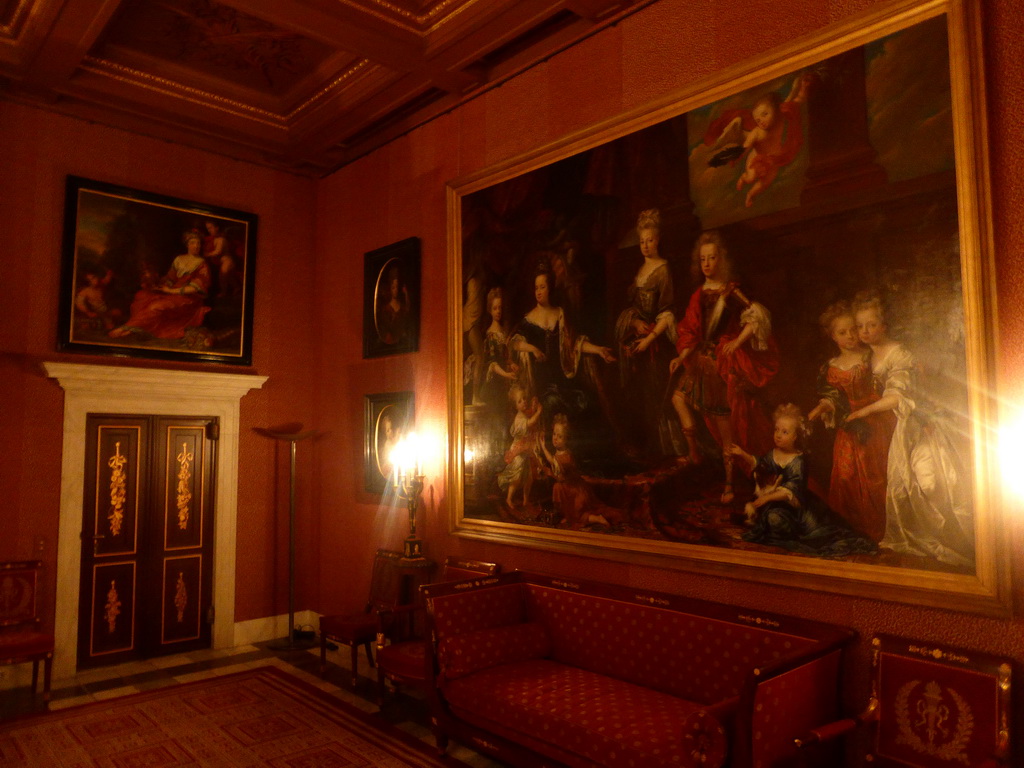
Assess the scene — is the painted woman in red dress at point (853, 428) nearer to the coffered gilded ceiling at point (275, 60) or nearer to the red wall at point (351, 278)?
the red wall at point (351, 278)

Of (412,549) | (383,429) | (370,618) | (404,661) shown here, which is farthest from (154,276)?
(404,661)

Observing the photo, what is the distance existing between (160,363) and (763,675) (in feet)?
19.1

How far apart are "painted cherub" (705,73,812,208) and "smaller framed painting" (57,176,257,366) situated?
495cm

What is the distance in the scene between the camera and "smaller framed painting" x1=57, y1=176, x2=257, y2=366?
6.27 metres

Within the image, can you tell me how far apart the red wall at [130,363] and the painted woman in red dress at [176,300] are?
0.43 meters

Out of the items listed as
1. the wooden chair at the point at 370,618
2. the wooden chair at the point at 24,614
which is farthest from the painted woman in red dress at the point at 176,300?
the wooden chair at the point at 370,618

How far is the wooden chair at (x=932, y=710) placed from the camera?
293 cm

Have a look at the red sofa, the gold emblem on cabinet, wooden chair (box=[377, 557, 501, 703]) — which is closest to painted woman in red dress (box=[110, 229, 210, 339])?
wooden chair (box=[377, 557, 501, 703])

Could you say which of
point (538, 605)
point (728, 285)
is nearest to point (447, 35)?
point (728, 285)

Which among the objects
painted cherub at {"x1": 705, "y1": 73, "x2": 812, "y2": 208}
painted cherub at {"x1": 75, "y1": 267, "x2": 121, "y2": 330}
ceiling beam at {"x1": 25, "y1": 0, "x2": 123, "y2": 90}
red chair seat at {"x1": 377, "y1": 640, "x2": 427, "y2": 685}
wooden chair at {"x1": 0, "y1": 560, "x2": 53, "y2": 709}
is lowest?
red chair seat at {"x1": 377, "y1": 640, "x2": 427, "y2": 685}

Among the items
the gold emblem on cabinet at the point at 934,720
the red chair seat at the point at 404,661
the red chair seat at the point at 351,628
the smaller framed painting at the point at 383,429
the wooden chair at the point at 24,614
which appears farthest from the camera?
the smaller framed painting at the point at 383,429

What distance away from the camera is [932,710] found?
309 centimetres

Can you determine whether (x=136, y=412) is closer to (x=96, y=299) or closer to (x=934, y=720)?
(x=96, y=299)

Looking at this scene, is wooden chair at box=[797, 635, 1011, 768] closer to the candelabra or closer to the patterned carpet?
the patterned carpet
